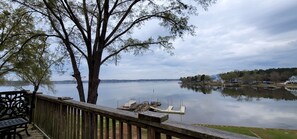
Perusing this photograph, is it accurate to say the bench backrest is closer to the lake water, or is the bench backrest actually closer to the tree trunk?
the tree trunk

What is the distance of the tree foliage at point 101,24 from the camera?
291 inches

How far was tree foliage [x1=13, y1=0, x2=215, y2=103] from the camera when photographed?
24.2 feet

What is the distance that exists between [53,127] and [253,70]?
12582 centimetres

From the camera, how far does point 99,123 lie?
2705mm

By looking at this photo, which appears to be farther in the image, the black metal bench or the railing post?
the black metal bench

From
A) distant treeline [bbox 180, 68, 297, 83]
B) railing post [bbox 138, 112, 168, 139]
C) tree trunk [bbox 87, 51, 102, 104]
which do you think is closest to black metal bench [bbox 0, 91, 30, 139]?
tree trunk [bbox 87, 51, 102, 104]

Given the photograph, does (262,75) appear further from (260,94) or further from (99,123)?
(99,123)

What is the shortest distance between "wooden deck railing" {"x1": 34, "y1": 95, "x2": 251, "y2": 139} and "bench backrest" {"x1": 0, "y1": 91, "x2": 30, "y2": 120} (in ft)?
1.13

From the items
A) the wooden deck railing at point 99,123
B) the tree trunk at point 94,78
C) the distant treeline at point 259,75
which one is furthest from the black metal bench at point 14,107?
the distant treeline at point 259,75

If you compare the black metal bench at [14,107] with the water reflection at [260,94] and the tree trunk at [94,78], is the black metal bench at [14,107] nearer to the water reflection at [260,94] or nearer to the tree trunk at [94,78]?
the tree trunk at [94,78]

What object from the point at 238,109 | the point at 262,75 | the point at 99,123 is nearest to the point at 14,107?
the point at 99,123

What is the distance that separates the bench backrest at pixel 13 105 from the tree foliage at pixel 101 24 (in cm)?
297

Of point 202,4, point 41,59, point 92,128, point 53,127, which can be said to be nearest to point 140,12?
point 202,4

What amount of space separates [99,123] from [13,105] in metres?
2.55
